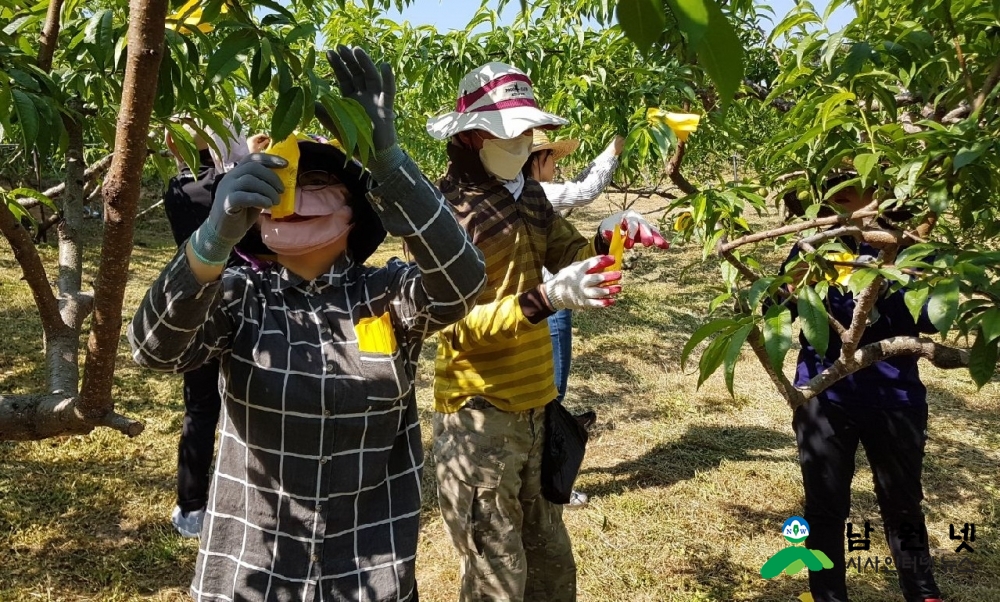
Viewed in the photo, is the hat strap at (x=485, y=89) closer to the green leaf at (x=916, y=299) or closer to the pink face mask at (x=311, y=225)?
the pink face mask at (x=311, y=225)

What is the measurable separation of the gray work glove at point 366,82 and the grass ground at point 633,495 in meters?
1.18

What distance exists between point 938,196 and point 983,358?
0.94 ft

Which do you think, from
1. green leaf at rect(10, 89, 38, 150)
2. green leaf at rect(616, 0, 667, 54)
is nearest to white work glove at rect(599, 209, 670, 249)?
green leaf at rect(10, 89, 38, 150)

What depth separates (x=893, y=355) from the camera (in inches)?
56.1

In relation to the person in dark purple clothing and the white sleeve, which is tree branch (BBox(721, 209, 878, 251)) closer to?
the person in dark purple clothing

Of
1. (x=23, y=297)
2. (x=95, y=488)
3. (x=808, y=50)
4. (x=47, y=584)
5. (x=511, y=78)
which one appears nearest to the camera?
(x=808, y=50)

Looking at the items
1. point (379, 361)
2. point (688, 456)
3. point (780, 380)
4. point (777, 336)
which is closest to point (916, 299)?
point (777, 336)

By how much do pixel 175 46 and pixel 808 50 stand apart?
4.32 feet

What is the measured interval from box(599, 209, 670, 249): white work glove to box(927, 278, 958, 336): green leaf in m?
1.01

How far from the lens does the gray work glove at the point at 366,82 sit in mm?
1094

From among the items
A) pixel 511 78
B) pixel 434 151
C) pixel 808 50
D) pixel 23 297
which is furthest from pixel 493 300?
pixel 23 297

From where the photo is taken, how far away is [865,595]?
8.65 feet

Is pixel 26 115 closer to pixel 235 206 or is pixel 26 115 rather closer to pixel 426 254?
pixel 235 206

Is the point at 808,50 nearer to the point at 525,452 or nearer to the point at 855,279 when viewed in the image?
the point at 855,279
